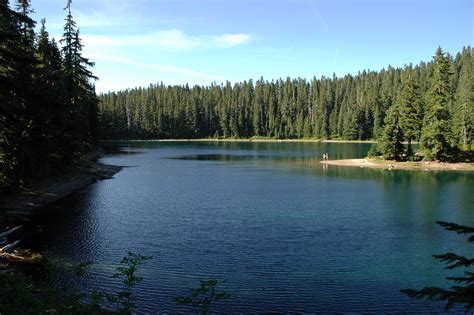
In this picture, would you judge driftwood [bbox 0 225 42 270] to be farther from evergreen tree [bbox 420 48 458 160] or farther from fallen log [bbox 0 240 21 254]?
evergreen tree [bbox 420 48 458 160]

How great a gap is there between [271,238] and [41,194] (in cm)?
2406

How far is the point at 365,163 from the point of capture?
255 feet

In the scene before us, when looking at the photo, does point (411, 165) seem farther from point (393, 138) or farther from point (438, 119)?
point (438, 119)

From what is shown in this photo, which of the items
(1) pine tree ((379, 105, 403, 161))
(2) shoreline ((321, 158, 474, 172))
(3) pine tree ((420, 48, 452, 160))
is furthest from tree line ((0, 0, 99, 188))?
(3) pine tree ((420, 48, 452, 160))

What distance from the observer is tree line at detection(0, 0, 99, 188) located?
70.2 ft

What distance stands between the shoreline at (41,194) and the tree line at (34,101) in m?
1.19

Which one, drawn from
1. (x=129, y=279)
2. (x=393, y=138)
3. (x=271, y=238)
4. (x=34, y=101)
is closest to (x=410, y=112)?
(x=393, y=138)

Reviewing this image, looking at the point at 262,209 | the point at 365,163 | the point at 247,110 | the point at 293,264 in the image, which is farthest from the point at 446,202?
the point at 247,110

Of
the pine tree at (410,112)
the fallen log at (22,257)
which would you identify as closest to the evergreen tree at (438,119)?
the pine tree at (410,112)

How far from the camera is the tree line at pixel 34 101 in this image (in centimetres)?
2139

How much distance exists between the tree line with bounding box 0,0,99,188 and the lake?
4.74m

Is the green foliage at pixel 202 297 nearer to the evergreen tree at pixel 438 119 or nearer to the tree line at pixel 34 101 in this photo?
the tree line at pixel 34 101

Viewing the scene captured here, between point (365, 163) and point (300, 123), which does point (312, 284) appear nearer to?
point (365, 163)

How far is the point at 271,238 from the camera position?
28.4 meters
